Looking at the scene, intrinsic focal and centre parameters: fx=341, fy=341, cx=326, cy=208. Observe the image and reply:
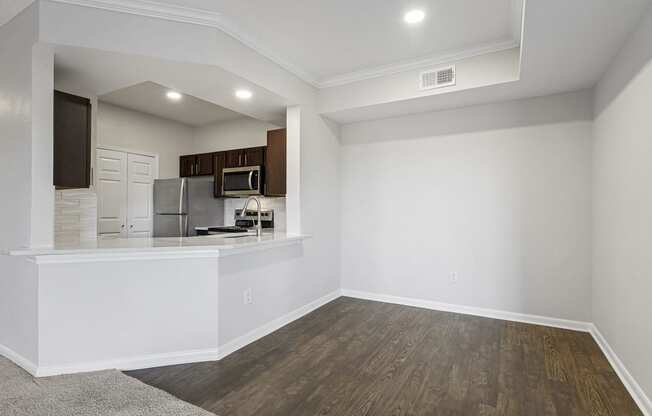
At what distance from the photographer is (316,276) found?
4.12m

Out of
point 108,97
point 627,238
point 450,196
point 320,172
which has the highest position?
point 108,97

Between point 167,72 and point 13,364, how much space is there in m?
2.48

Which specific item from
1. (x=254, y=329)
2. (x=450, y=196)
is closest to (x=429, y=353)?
(x=254, y=329)

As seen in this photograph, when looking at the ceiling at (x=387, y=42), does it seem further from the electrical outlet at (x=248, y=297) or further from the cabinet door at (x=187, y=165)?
the cabinet door at (x=187, y=165)

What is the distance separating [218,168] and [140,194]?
1.29 metres

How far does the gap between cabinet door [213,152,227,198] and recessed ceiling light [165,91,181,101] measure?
3.53ft

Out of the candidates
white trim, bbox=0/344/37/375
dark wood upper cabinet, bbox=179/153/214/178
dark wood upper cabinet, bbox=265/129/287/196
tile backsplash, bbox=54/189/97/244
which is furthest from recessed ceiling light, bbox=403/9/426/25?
dark wood upper cabinet, bbox=179/153/214/178

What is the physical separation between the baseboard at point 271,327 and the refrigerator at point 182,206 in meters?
2.44

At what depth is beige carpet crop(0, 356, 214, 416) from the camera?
195 centimetres

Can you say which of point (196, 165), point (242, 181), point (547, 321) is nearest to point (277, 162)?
point (242, 181)

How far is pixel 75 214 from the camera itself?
343cm

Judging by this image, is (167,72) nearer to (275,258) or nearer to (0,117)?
(0,117)

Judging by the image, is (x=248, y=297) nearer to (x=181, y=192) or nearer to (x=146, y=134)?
(x=181, y=192)

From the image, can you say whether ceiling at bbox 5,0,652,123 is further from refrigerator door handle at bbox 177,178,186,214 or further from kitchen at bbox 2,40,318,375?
refrigerator door handle at bbox 177,178,186,214
